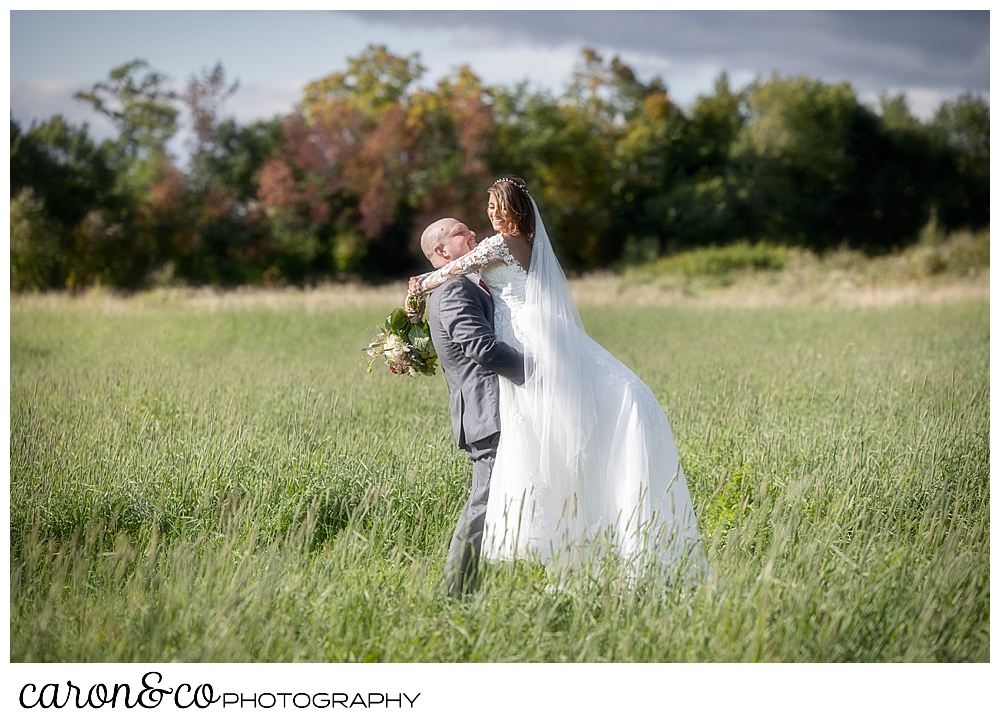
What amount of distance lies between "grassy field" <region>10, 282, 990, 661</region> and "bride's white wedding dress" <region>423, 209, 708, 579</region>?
0.48 feet

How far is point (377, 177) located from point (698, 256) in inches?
341

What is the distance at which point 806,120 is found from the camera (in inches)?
816

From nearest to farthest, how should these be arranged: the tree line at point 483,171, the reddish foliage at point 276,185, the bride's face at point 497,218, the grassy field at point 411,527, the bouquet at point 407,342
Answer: the grassy field at point 411,527, the bride's face at point 497,218, the bouquet at point 407,342, the tree line at point 483,171, the reddish foliage at point 276,185

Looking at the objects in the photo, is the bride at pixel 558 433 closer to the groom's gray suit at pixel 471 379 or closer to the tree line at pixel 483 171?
the groom's gray suit at pixel 471 379

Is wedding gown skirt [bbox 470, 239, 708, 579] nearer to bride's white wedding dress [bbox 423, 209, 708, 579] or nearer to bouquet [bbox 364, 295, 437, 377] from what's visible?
bride's white wedding dress [bbox 423, 209, 708, 579]

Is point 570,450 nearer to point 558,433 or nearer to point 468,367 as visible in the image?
point 558,433

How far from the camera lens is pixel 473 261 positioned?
2.47 metres

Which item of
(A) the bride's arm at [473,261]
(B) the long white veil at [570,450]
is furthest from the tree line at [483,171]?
(B) the long white veil at [570,450]

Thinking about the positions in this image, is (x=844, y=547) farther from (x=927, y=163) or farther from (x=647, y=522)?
(x=927, y=163)

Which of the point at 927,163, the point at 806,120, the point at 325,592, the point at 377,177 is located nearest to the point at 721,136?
the point at 806,120

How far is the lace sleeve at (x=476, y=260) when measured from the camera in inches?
97.3

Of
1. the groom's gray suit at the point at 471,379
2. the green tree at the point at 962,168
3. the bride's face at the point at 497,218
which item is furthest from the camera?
the green tree at the point at 962,168

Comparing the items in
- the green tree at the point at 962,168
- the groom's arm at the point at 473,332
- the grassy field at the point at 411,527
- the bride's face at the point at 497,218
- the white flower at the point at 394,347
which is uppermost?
the green tree at the point at 962,168

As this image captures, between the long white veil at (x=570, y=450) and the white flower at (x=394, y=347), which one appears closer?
the long white veil at (x=570, y=450)
